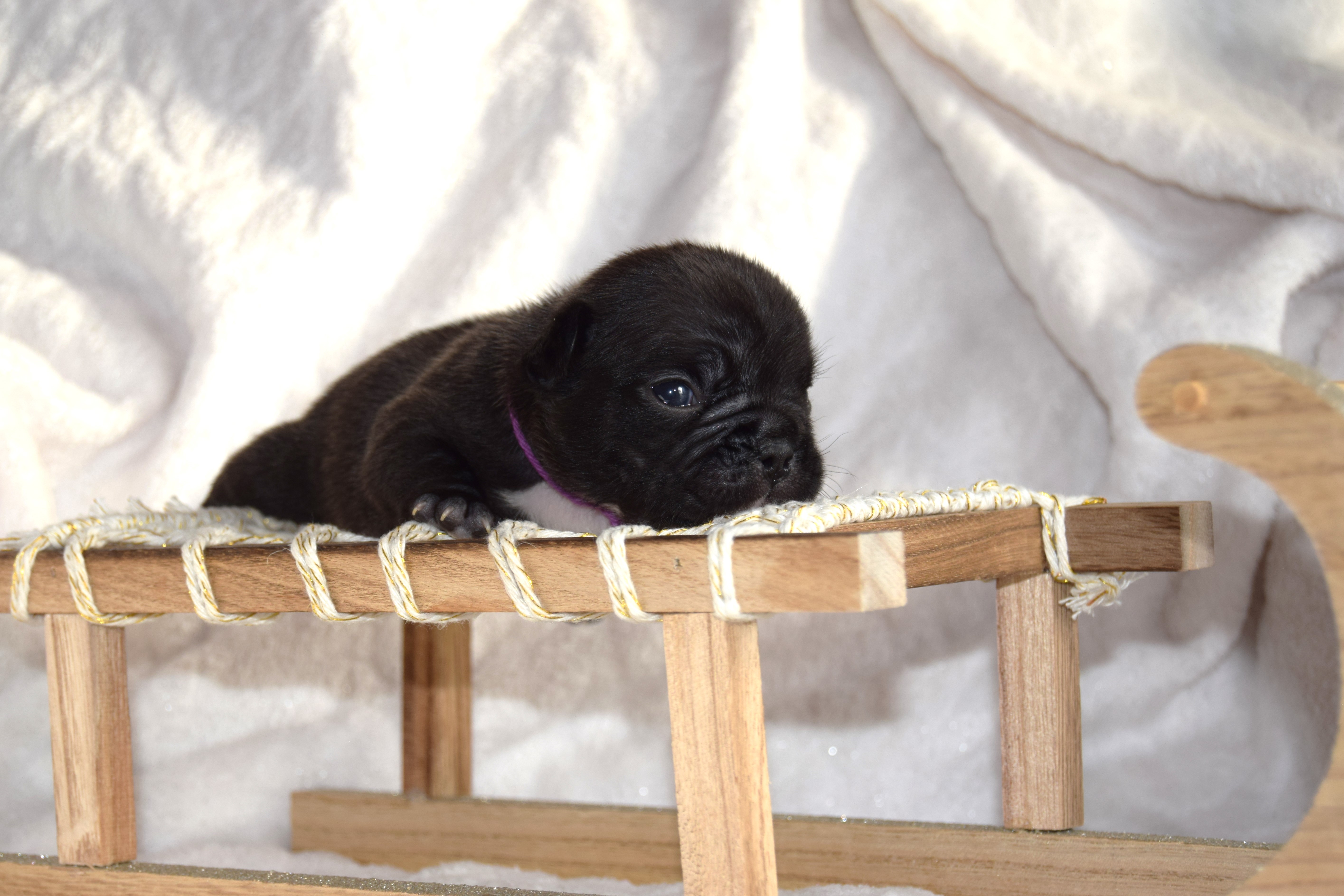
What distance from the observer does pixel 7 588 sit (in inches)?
68.6

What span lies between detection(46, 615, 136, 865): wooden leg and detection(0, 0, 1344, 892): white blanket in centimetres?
110

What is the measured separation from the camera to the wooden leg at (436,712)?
8.35 feet

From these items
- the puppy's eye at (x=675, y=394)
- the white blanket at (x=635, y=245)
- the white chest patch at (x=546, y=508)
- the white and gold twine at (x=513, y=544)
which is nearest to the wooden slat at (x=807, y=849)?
the white and gold twine at (x=513, y=544)

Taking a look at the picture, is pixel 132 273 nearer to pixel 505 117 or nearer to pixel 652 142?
pixel 505 117

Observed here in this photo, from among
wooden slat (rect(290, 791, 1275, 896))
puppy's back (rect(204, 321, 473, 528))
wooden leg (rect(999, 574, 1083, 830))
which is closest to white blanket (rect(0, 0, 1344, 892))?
wooden slat (rect(290, 791, 1275, 896))

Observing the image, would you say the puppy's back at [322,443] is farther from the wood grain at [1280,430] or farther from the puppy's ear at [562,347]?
the wood grain at [1280,430]

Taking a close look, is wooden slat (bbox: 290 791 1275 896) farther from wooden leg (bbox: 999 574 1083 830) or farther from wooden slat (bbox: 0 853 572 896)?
wooden slat (bbox: 0 853 572 896)

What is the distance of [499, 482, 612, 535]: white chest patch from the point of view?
1.92 m

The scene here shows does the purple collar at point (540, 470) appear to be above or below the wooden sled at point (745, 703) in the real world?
above

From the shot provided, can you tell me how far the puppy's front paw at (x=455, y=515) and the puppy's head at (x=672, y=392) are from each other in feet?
0.51

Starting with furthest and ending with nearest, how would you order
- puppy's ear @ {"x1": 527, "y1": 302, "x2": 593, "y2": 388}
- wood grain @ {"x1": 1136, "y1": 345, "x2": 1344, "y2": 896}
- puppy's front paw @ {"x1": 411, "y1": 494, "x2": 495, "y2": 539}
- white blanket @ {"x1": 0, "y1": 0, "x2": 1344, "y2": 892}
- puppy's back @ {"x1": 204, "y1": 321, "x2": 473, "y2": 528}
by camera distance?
white blanket @ {"x1": 0, "y1": 0, "x2": 1344, "y2": 892} < puppy's back @ {"x1": 204, "y1": 321, "x2": 473, "y2": 528} < puppy's ear @ {"x1": 527, "y1": 302, "x2": 593, "y2": 388} < puppy's front paw @ {"x1": 411, "y1": 494, "x2": 495, "y2": 539} < wood grain @ {"x1": 1136, "y1": 345, "x2": 1344, "y2": 896}

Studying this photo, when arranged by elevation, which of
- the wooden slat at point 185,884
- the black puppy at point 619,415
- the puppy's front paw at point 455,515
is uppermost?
the black puppy at point 619,415

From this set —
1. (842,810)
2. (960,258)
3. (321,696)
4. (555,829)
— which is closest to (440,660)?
(555,829)

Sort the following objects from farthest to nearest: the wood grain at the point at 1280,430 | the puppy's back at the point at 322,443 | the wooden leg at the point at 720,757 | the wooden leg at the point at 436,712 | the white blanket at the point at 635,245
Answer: the white blanket at the point at 635,245, the wooden leg at the point at 436,712, the puppy's back at the point at 322,443, the wooden leg at the point at 720,757, the wood grain at the point at 1280,430
